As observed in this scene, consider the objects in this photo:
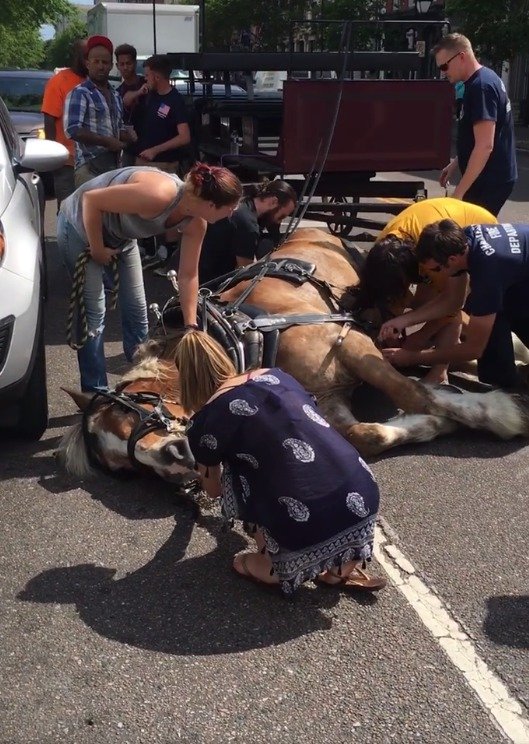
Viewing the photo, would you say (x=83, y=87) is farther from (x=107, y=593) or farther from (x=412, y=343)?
(x=107, y=593)

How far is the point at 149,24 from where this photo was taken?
25219 mm

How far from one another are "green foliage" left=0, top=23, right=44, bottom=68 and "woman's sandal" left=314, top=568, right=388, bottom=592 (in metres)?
37.1

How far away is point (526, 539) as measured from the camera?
3785 mm

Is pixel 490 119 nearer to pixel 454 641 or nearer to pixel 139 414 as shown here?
pixel 139 414

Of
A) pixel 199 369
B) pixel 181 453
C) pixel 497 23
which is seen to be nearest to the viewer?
pixel 199 369

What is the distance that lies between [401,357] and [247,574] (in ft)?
6.97

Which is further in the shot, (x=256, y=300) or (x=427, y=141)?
(x=427, y=141)

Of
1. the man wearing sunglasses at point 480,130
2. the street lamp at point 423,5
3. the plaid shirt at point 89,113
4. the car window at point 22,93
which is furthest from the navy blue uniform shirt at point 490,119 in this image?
the car window at point 22,93

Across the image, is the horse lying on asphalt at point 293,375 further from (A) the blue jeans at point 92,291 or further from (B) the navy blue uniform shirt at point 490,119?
(B) the navy blue uniform shirt at point 490,119

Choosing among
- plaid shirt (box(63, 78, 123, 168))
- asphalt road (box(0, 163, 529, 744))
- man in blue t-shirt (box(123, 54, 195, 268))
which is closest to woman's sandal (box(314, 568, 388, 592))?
→ asphalt road (box(0, 163, 529, 744))

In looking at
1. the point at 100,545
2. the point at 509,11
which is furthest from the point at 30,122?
the point at 509,11

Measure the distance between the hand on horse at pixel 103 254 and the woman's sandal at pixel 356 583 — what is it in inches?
86.8

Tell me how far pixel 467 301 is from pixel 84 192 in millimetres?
2138

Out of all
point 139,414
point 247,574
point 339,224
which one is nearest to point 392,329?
point 139,414
